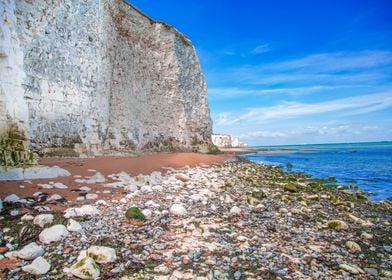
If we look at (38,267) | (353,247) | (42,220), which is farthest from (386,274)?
(42,220)

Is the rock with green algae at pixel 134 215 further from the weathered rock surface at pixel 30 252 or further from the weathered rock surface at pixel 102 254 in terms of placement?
the weathered rock surface at pixel 30 252

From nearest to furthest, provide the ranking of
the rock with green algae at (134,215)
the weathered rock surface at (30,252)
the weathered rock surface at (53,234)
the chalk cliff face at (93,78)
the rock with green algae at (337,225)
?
the weathered rock surface at (30,252)
the weathered rock surface at (53,234)
the rock with green algae at (134,215)
the rock with green algae at (337,225)
the chalk cliff face at (93,78)

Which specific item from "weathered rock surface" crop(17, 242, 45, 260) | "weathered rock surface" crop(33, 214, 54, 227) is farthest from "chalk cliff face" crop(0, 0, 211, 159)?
"weathered rock surface" crop(17, 242, 45, 260)

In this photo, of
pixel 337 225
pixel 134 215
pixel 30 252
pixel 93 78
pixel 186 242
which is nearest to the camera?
pixel 30 252

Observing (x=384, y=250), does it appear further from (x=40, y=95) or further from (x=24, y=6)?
(x=24, y=6)

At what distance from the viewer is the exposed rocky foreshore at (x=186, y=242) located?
2.89 m

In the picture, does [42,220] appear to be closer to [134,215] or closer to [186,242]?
[134,215]

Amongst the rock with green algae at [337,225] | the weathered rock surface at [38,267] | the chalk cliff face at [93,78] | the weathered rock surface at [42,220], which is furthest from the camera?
the chalk cliff face at [93,78]

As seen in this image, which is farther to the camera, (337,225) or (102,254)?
(337,225)

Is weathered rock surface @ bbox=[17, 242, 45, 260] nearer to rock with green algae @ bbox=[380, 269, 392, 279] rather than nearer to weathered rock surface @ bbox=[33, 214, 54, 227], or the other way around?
weathered rock surface @ bbox=[33, 214, 54, 227]

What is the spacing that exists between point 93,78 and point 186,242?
1024 centimetres

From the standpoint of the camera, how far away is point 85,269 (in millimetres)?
2686

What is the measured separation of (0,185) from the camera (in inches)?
208

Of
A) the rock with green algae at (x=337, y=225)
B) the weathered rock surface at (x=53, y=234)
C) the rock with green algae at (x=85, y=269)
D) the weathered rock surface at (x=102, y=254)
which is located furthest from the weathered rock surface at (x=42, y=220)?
the rock with green algae at (x=337, y=225)
